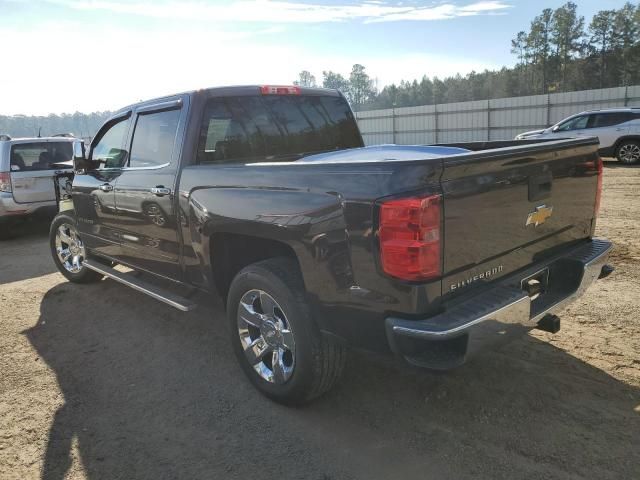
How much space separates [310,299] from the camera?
285 centimetres

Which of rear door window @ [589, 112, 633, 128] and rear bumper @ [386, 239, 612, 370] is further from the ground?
rear door window @ [589, 112, 633, 128]

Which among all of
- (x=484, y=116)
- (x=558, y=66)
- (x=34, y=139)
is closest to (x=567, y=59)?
(x=558, y=66)

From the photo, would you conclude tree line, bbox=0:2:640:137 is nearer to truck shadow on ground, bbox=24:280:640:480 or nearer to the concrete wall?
the concrete wall

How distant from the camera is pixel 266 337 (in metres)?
3.25

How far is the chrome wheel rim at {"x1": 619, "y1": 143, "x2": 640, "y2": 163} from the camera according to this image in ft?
48.9

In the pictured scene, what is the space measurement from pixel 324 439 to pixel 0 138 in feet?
29.0

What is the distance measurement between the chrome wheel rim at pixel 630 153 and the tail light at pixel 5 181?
618 inches

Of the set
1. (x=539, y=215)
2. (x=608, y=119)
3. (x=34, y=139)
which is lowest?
(x=539, y=215)

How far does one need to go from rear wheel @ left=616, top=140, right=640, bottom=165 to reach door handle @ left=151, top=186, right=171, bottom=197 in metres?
15.3

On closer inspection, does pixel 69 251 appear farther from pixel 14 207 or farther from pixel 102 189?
pixel 14 207

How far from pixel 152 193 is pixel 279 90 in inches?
52.4

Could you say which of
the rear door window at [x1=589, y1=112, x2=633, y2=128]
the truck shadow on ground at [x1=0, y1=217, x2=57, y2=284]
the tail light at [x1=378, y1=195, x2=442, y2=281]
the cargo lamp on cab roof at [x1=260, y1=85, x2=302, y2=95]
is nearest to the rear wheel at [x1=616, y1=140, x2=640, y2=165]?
the rear door window at [x1=589, y1=112, x2=633, y2=128]

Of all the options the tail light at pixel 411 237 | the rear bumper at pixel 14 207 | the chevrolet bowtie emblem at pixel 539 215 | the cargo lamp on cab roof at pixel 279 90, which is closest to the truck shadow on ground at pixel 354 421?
the tail light at pixel 411 237

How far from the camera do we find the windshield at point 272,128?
153 inches
